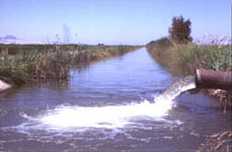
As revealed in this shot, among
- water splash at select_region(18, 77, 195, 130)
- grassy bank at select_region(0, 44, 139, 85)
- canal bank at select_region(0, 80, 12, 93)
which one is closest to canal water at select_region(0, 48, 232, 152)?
water splash at select_region(18, 77, 195, 130)

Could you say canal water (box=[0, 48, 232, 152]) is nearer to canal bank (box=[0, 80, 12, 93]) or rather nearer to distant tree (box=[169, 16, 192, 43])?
canal bank (box=[0, 80, 12, 93])

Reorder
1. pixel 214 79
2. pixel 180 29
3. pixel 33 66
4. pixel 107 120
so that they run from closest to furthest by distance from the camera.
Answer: pixel 214 79 < pixel 107 120 < pixel 33 66 < pixel 180 29

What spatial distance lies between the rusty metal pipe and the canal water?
478 centimetres

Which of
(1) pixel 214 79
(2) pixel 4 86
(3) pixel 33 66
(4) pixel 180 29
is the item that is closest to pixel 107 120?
(2) pixel 4 86

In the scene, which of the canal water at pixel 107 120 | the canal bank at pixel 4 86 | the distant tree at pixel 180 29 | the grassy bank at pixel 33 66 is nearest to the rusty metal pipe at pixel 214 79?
the canal water at pixel 107 120

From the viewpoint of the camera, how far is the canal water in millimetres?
7074

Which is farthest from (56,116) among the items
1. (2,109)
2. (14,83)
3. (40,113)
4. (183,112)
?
(14,83)

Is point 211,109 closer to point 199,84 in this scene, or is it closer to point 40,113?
point 40,113

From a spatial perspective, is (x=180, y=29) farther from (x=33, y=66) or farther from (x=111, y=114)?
(x=111, y=114)

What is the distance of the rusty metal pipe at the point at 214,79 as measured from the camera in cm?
201

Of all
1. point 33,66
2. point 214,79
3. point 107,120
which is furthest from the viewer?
point 33,66

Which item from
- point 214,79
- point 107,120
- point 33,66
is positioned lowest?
point 107,120

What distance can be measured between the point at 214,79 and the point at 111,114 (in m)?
7.88

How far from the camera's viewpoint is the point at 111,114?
984 centimetres
